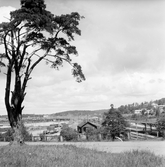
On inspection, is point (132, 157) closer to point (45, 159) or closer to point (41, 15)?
point (45, 159)

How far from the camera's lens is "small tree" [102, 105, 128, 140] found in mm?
40094

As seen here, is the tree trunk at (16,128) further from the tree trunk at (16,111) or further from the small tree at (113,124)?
the small tree at (113,124)

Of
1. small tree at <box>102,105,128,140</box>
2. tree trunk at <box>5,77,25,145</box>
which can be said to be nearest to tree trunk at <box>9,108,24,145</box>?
tree trunk at <box>5,77,25,145</box>

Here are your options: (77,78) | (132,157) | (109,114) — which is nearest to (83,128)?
(109,114)

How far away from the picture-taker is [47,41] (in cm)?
1581

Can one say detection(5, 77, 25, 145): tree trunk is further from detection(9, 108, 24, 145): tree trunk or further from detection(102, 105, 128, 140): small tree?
detection(102, 105, 128, 140): small tree

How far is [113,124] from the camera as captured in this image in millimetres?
41156

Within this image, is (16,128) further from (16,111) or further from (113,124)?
(113,124)

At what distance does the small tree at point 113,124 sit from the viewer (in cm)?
4009

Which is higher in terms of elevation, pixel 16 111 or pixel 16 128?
pixel 16 111

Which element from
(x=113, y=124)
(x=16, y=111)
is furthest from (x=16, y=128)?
(x=113, y=124)

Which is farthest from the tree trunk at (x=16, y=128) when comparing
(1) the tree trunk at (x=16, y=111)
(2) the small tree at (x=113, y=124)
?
(2) the small tree at (x=113, y=124)

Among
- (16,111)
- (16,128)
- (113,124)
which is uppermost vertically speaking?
(16,111)

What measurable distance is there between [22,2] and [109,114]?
31.1 m
